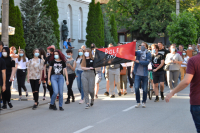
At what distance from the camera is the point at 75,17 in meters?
34.8

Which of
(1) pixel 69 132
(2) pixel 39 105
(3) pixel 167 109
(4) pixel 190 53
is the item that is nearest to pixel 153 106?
(3) pixel 167 109

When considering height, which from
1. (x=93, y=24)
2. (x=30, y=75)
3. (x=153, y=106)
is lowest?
(x=153, y=106)

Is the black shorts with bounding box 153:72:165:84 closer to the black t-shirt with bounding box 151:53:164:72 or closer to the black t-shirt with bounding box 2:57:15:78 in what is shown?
the black t-shirt with bounding box 151:53:164:72

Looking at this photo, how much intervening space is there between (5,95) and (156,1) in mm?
42199

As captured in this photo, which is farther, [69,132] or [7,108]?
[7,108]

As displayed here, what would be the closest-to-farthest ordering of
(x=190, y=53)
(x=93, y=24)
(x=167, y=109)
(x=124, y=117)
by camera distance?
(x=124, y=117) < (x=167, y=109) < (x=190, y=53) < (x=93, y=24)

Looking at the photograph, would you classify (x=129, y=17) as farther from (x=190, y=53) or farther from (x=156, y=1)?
(x=190, y=53)

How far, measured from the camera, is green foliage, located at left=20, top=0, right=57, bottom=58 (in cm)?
2566

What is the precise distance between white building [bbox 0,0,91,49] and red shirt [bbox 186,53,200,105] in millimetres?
27300

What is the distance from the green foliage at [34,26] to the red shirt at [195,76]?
69.8ft

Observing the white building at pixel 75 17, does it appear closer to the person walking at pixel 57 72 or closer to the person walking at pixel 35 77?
the person walking at pixel 35 77

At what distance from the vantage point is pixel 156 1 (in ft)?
164

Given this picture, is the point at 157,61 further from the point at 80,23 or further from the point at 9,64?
the point at 80,23

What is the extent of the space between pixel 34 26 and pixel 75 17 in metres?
9.61
